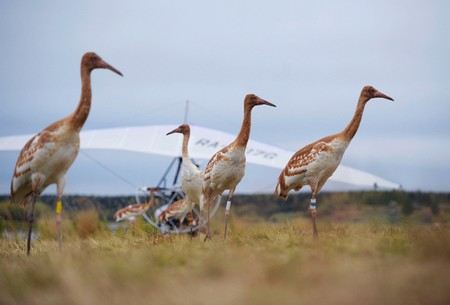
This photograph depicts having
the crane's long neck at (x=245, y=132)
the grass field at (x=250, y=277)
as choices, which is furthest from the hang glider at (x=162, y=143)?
the grass field at (x=250, y=277)

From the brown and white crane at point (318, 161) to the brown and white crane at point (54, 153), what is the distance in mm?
3304

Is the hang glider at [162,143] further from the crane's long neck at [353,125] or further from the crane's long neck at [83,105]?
the crane's long neck at [83,105]

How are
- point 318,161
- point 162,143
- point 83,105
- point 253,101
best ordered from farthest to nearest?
1. point 162,143
2. point 253,101
3. point 318,161
4. point 83,105

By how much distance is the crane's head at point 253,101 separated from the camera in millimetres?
13664

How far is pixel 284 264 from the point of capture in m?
6.96

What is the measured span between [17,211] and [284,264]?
50.8 ft

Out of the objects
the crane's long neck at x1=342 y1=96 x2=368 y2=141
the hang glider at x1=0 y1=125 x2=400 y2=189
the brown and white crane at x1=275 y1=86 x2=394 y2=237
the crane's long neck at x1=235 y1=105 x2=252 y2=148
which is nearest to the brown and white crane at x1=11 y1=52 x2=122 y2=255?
the crane's long neck at x1=235 y1=105 x2=252 y2=148

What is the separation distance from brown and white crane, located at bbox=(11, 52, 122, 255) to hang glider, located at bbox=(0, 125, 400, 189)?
1420cm

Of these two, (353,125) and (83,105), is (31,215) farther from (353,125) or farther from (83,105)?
(353,125)

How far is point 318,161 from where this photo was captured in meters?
Result: 12.0

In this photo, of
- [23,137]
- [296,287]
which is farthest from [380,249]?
[23,137]

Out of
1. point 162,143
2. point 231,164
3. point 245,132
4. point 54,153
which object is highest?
point 245,132

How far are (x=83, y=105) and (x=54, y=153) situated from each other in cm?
71

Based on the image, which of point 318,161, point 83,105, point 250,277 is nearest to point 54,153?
point 83,105
